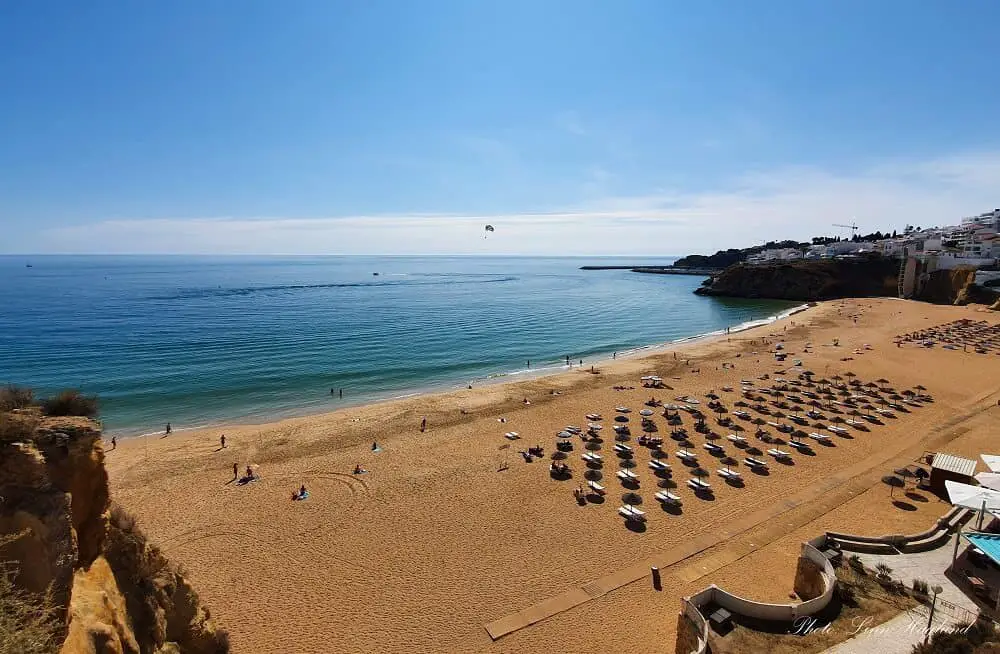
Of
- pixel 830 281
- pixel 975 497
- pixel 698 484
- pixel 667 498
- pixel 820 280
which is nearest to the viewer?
pixel 975 497

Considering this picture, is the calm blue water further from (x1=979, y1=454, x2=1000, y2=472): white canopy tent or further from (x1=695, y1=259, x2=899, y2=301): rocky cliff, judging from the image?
(x1=979, y1=454, x2=1000, y2=472): white canopy tent

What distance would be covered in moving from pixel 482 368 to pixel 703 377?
70.8 ft

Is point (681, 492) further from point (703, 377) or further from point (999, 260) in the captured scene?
point (999, 260)

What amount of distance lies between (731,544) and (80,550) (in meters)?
19.3

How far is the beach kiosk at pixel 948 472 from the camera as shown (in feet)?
65.6

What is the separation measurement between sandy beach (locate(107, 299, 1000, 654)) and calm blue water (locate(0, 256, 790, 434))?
789cm

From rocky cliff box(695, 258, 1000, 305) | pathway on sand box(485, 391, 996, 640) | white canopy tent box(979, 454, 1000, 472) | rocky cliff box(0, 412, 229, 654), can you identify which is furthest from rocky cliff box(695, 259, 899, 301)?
rocky cliff box(0, 412, 229, 654)

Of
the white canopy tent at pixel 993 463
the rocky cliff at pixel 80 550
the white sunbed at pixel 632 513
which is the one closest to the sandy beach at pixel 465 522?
the white sunbed at pixel 632 513

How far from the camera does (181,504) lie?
2208 centimetres

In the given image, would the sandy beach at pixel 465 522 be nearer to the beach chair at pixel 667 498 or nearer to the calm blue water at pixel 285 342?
the beach chair at pixel 667 498

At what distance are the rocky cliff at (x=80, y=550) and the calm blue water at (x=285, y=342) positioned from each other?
27619mm

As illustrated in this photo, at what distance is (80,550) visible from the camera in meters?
8.58

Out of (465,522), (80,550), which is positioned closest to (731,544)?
(465,522)

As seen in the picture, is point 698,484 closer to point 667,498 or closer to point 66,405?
point 667,498
